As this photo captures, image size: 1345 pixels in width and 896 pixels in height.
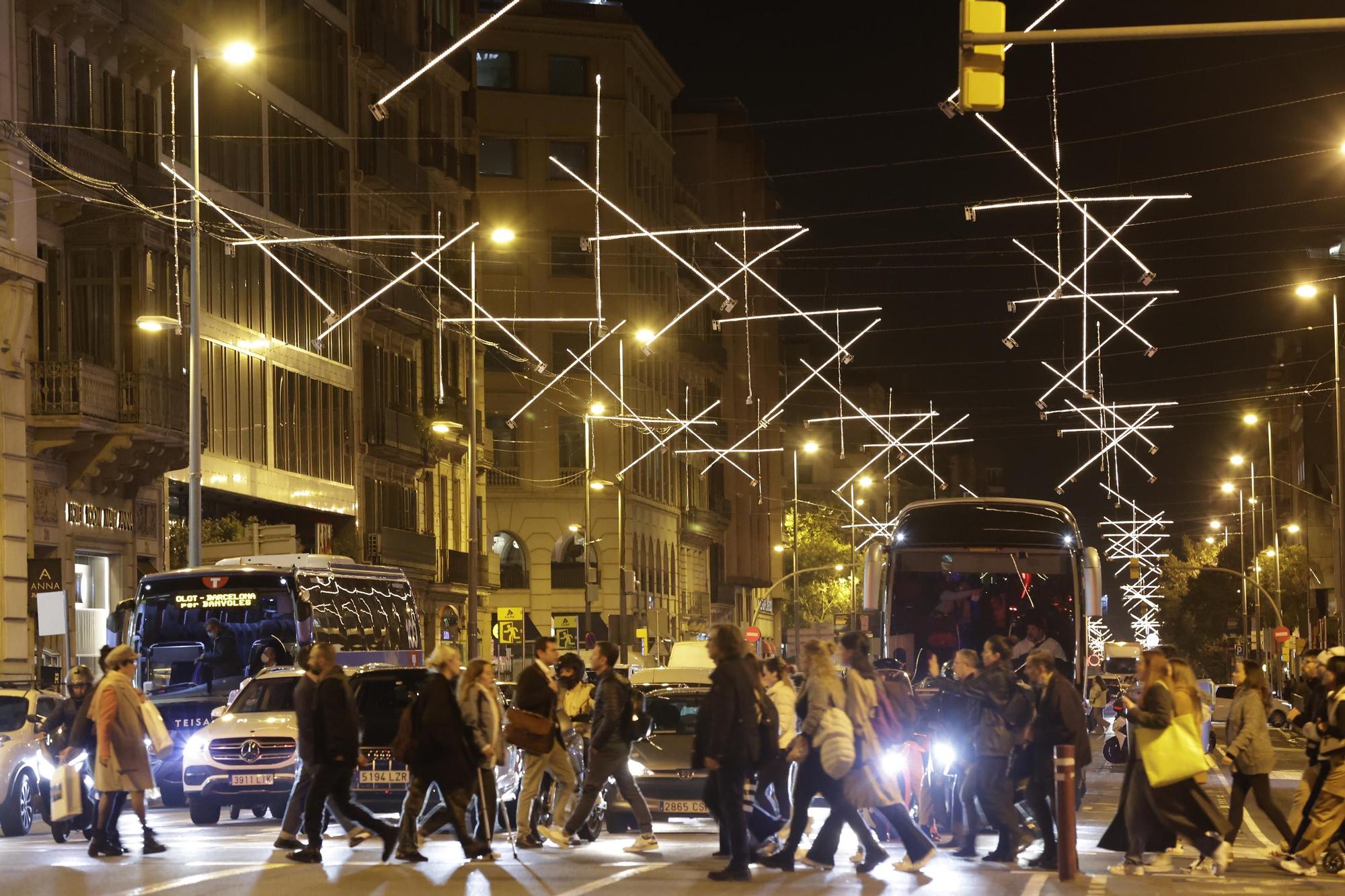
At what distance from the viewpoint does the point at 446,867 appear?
17500mm

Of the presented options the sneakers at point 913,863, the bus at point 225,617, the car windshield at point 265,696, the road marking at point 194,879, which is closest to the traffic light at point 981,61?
the sneakers at point 913,863

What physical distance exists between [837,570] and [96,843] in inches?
3806

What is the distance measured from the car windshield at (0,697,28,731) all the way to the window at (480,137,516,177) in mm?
57864

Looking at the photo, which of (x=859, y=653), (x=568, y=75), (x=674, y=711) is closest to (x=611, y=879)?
(x=859, y=653)

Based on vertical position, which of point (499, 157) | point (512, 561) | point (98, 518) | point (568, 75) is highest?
point (568, 75)

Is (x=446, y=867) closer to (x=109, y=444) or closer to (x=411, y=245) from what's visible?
(x=109, y=444)

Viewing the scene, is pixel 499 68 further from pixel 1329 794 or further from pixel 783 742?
pixel 1329 794

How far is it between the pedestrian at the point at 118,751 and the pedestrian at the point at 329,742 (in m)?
1.66

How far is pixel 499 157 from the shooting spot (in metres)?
81.4

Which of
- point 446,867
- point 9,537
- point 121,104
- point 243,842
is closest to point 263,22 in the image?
point 121,104

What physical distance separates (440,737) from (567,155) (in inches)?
2574

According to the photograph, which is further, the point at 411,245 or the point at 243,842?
the point at 411,245

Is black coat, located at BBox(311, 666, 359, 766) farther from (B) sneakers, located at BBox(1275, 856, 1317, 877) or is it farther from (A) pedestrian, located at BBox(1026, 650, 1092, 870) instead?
(B) sneakers, located at BBox(1275, 856, 1317, 877)

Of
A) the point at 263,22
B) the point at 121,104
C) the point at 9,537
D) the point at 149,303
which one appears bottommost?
the point at 9,537
